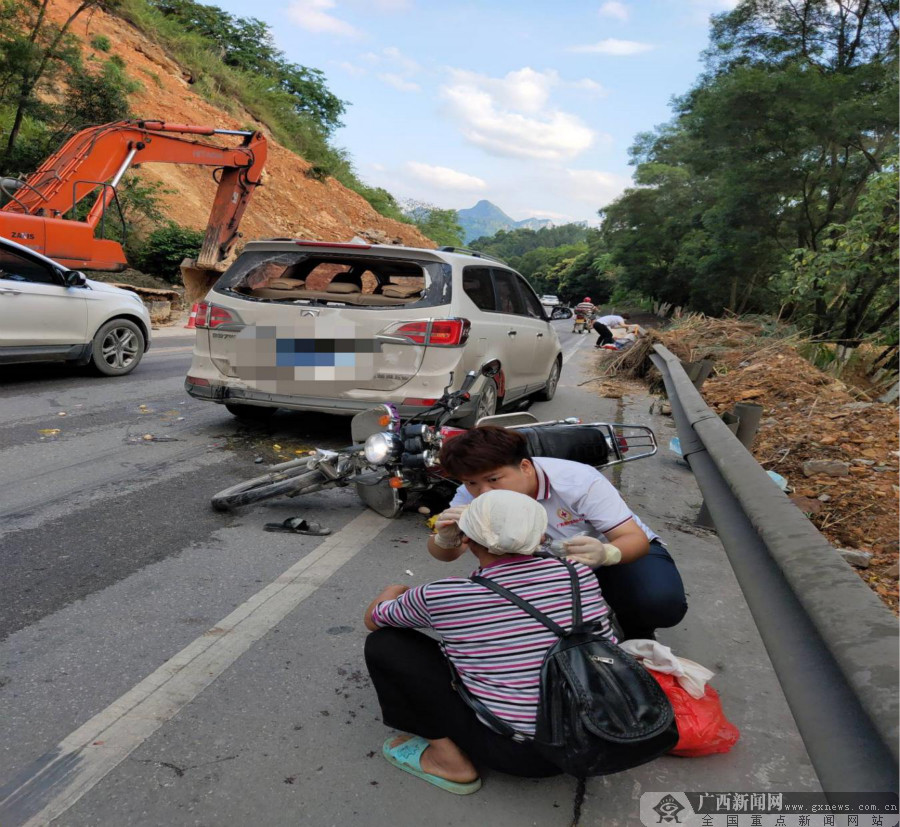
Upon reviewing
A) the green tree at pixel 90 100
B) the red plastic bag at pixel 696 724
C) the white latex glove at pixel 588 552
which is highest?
the green tree at pixel 90 100

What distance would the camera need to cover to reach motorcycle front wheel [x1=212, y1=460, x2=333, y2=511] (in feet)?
14.3

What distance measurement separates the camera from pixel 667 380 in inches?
261

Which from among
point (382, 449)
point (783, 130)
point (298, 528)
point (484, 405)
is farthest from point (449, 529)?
point (783, 130)

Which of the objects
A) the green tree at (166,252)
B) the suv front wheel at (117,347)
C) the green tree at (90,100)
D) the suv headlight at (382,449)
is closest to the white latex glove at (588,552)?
the suv headlight at (382,449)

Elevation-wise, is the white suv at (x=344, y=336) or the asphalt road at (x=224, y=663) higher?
the white suv at (x=344, y=336)

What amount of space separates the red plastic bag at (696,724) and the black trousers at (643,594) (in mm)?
427

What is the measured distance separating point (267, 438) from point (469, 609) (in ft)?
15.4

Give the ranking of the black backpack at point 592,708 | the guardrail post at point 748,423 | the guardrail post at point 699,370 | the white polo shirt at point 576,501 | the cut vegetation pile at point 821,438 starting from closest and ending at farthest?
1. the black backpack at point 592,708
2. the white polo shirt at point 576,501
3. the cut vegetation pile at point 821,438
4. the guardrail post at point 748,423
5. the guardrail post at point 699,370

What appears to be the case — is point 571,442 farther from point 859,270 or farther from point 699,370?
point 859,270

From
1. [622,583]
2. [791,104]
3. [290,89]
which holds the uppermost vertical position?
[290,89]

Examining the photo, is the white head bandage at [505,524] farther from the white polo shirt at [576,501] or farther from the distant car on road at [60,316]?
the distant car on road at [60,316]

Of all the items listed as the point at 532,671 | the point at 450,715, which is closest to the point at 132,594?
the point at 450,715

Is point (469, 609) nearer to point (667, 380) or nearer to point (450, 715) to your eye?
point (450, 715)

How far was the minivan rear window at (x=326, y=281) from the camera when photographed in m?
5.70
